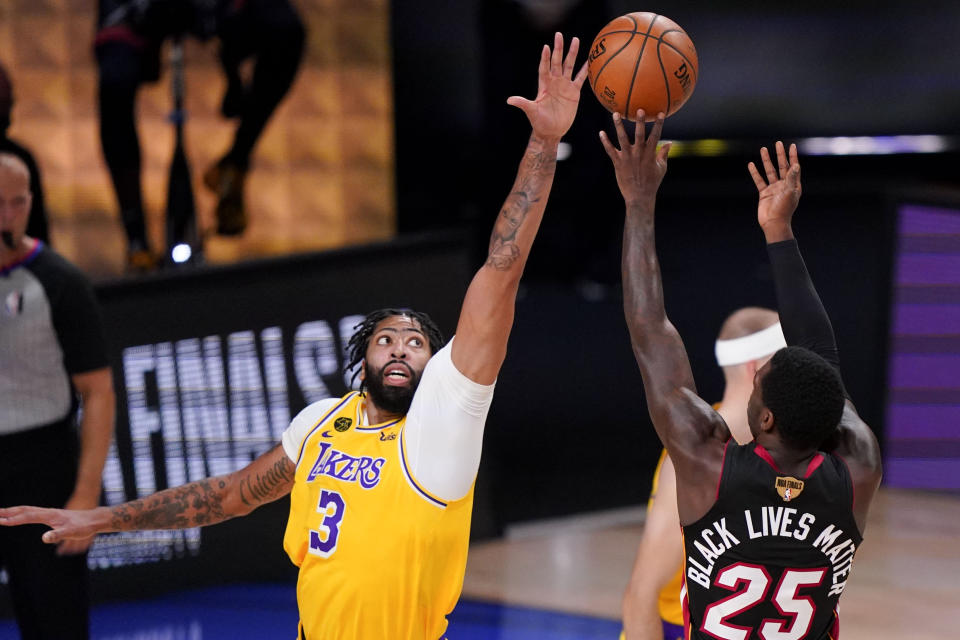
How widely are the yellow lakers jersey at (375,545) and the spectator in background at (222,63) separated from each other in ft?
13.0

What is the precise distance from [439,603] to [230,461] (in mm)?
2886

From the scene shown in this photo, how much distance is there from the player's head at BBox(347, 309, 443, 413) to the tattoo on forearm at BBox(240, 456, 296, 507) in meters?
0.31

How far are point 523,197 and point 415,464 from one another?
2.29ft

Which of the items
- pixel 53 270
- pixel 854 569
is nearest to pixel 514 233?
pixel 53 270

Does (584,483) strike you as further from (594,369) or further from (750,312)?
(750,312)

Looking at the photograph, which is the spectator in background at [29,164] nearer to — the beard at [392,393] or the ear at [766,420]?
the beard at [392,393]

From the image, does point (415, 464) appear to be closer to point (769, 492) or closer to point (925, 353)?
point (769, 492)

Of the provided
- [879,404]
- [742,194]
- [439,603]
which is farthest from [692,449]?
[742,194]

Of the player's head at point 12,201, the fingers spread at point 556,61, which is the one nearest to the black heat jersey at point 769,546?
the fingers spread at point 556,61

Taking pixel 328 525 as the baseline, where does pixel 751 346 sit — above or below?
above

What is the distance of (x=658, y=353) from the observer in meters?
2.91

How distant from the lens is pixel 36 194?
250 inches

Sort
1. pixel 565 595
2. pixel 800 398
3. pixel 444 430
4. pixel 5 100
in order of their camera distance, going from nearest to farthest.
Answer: pixel 800 398
pixel 444 430
pixel 565 595
pixel 5 100

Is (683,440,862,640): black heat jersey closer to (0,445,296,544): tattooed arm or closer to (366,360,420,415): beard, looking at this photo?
(366,360,420,415): beard
